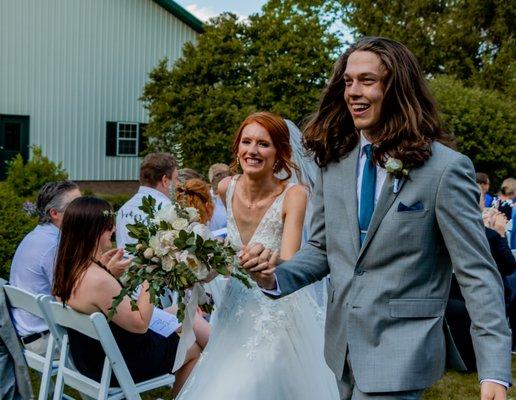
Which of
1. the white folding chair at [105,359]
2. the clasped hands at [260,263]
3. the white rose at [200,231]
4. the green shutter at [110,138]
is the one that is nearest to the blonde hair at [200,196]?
the white folding chair at [105,359]

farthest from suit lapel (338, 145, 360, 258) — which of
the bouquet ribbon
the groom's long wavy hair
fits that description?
the bouquet ribbon

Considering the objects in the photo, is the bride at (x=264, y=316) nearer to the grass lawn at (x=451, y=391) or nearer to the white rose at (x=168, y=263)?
the white rose at (x=168, y=263)

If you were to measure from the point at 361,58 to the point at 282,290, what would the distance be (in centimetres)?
96

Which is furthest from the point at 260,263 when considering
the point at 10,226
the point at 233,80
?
the point at 233,80

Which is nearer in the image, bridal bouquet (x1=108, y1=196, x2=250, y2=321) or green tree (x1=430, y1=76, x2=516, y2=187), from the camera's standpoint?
bridal bouquet (x1=108, y1=196, x2=250, y2=321)

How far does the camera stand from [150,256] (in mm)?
3010

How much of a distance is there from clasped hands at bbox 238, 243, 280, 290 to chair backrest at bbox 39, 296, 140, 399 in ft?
4.60

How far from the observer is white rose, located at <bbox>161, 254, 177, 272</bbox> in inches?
118

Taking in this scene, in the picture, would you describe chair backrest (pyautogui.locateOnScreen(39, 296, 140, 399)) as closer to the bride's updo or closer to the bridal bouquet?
the bridal bouquet

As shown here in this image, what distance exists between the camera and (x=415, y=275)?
2.52 m

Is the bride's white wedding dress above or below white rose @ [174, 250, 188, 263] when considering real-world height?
below

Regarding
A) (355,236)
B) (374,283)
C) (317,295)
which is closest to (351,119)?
(355,236)

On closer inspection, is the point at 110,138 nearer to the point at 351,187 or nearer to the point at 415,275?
the point at 351,187

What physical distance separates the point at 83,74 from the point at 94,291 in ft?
68.2
